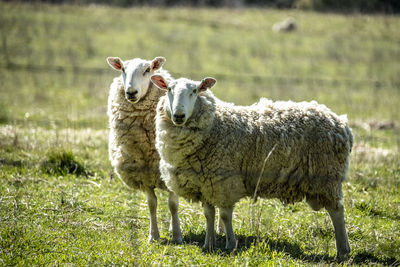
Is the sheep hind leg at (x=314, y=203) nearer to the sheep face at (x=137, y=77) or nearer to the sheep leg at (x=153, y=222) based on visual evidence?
the sheep leg at (x=153, y=222)

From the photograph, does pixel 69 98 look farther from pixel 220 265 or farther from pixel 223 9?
pixel 223 9

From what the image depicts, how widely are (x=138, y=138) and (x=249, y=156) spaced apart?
4.57ft

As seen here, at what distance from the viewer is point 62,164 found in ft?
23.7

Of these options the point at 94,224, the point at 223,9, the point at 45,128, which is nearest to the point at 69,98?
the point at 45,128

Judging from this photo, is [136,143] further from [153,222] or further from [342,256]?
[342,256]

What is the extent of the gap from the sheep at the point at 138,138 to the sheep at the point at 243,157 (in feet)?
1.42

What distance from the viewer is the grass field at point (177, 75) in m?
4.75

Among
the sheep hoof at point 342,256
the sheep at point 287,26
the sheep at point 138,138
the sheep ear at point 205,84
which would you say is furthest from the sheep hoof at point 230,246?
the sheep at point 287,26

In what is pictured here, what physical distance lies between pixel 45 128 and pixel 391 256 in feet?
A: 25.9

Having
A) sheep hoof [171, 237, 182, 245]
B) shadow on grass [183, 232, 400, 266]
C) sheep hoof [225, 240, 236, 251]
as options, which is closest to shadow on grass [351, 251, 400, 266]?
shadow on grass [183, 232, 400, 266]

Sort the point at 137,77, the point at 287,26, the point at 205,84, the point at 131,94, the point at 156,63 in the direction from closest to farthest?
1. the point at 205,84
2. the point at 131,94
3. the point at 137,77
4. the point at 156,63
5. the point at 287,26

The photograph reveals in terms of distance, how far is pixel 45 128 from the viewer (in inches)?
402

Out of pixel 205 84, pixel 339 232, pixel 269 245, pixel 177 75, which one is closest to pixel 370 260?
pixel 339 232

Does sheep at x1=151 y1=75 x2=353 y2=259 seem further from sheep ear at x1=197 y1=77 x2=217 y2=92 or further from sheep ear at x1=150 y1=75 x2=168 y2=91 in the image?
sheep ear at x1=150 y1=75 x2=168 y2=91
